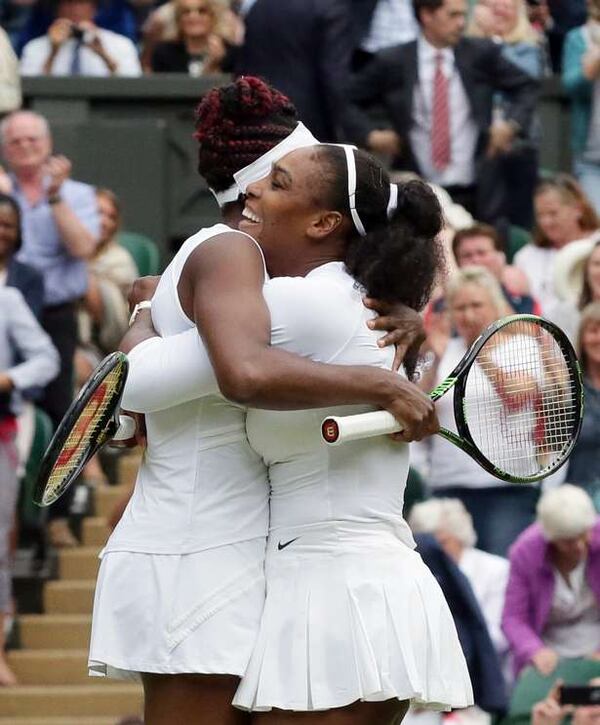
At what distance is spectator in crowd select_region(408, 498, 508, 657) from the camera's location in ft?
24.9

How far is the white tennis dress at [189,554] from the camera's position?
3.80 meters

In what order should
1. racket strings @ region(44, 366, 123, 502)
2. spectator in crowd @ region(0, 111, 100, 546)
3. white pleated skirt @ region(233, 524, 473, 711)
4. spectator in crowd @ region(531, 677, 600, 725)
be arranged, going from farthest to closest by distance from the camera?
spectator in crowd @ region(0, 111, 100, 546), spectator in crowd @ region(531, 677, 600, 725), racket strings @ region(44, 366, 123, 502), white pleated skirt @ region(233, 524, 473, 711)

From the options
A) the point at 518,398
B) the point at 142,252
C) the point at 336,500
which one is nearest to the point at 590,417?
the point at 518,398

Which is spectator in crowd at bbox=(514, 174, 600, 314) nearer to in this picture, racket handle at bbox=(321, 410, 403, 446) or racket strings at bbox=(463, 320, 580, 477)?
racket strings at bbox=(463, 320, 580, 477)

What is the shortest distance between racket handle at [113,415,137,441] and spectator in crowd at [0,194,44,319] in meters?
4.37

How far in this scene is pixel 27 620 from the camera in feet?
29.9

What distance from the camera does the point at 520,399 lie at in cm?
419

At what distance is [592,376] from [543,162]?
4.39 m

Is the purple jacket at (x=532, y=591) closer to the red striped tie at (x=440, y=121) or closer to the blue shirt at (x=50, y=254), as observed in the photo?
the blue shirt at (x=50, y=254)

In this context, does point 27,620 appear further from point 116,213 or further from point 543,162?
→ point 543,162

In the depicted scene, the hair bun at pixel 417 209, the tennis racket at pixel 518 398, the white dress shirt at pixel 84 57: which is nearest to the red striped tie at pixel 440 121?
the white dress shirt at pixel 84 57

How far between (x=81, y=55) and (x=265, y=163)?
8285 mm

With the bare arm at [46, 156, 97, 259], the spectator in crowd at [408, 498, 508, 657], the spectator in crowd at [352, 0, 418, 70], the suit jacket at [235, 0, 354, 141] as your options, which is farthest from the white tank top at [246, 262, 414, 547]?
the spectator in crowd at [352, 0, 418, 70]

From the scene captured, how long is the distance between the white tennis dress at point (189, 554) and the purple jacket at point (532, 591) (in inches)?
144
